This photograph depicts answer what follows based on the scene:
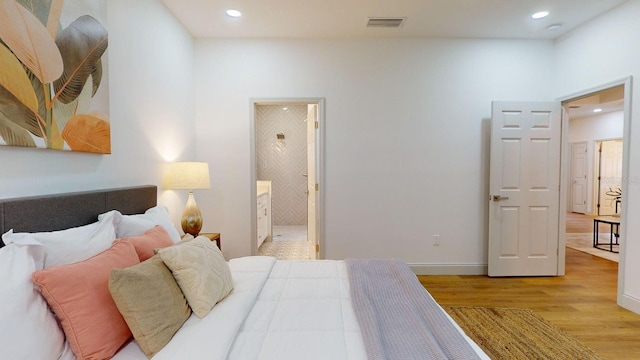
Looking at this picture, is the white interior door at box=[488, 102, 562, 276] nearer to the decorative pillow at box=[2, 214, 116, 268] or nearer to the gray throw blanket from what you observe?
the gray throw blanket

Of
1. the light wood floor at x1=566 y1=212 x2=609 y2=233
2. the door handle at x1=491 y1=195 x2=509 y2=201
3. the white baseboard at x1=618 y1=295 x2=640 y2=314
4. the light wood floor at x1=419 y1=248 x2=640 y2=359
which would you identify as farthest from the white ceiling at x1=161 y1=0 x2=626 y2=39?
the light wood floor at x1=566 y1=212 x2=609 y2=233

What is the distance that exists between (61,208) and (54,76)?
697 mm

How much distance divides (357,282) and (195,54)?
3.20 m

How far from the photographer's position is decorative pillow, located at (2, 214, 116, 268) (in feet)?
3.85

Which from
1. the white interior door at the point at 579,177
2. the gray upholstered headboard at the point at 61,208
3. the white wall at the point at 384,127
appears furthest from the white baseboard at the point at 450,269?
the white interior door at the point at 579,177

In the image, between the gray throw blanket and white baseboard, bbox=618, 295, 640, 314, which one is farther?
white baseboard, bbox=618, 295, 640, 314

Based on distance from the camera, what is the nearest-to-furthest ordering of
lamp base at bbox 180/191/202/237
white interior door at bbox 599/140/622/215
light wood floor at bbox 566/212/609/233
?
1. lamp base at bbox 180/191/202/237
2. light wood floor at bbox 566/212/609/233
3. white interior door at bbox 599/140/622/215

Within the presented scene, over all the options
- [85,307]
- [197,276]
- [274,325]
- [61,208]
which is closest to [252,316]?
[274,325]

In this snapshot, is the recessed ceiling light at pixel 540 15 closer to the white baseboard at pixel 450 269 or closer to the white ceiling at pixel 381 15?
the white ceiling at pixel 381 15

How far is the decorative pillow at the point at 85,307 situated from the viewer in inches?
40.7

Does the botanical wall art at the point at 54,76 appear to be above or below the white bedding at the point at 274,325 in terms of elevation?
above

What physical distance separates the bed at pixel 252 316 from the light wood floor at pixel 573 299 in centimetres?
160

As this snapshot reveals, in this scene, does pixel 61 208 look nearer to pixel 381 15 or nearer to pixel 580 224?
pixel 381 15

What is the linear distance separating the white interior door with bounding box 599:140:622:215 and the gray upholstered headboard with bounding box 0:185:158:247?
411 inches
